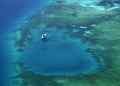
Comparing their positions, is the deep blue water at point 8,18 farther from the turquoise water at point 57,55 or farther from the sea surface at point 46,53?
the turquoise water at point 57,55

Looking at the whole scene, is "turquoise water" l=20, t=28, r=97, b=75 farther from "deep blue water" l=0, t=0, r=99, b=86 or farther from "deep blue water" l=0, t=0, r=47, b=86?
"deep blue water" l=0, t=0, r=47, b=86

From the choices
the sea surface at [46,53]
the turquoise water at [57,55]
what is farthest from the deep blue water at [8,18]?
the turquoise water at [57,55]

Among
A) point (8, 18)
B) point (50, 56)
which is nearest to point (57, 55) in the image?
point (50, 56)

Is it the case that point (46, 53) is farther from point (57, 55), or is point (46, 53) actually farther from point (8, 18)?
point (8, 18)

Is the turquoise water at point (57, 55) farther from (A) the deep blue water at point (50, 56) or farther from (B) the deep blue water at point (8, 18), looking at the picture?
(B) the deep blue water at point (8, 18)

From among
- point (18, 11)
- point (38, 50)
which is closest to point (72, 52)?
point (38, 50)
